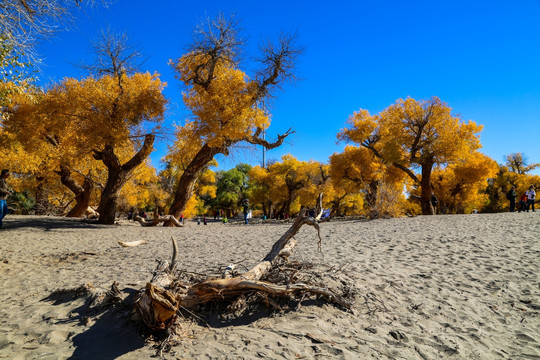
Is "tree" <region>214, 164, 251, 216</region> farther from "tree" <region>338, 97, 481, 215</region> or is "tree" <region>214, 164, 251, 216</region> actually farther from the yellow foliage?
the yellow foliage

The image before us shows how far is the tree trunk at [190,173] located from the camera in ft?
49.6

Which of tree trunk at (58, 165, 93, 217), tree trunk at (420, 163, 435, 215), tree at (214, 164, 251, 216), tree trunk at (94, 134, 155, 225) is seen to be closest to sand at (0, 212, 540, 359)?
tree trunk at (94, 134, 155, 225)

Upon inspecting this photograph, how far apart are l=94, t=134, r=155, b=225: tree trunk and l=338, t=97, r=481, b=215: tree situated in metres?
14.1

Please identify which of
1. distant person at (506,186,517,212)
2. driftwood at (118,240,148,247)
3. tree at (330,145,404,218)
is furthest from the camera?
tree at (330,145,404,218)

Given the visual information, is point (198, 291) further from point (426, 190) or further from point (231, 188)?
point (231, 188)

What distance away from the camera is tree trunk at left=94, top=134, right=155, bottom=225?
14.5m

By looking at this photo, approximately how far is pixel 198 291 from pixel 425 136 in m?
19.6

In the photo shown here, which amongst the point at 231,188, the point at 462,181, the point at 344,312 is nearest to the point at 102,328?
the point at 344,312

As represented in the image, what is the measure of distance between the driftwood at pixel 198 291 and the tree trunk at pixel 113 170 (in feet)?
37.1

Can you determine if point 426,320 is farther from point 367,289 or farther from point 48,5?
point 48,5

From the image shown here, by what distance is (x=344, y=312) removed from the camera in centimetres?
421

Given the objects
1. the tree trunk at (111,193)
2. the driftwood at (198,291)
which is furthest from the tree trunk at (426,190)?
the tree trunk at (111,193)

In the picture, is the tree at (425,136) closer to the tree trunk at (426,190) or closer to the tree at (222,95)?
the tree trunk at (426,190)

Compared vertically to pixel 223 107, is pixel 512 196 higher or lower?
lower
